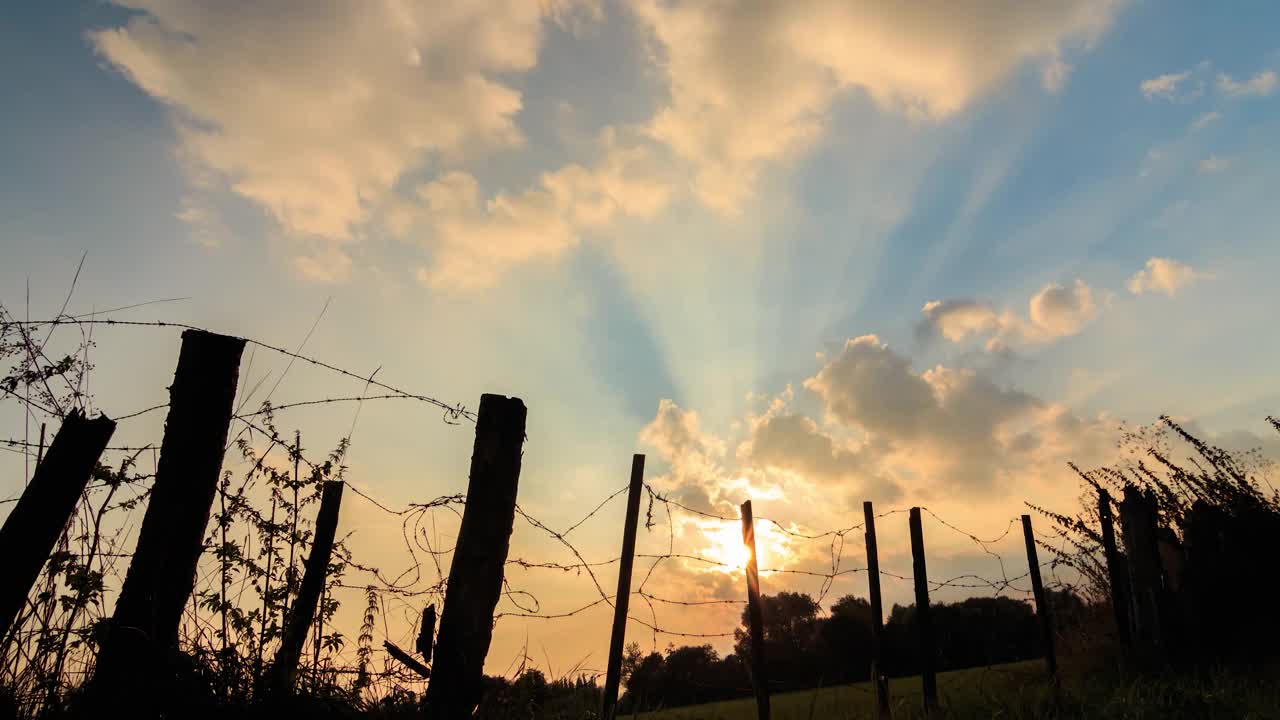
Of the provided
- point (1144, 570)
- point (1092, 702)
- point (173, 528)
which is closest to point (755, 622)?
point (1092, 702)

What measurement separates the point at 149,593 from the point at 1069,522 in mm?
11979

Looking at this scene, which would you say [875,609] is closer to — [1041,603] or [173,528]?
[1041,603]

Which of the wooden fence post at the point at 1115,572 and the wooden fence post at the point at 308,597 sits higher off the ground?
the wooden fence post at the point at 1115,572

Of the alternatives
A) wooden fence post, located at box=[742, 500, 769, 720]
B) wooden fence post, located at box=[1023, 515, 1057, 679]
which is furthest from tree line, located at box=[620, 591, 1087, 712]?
wooden fence post, located at box=[742, 500, 769, 720]

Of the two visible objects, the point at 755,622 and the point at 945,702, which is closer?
the point at 755,622

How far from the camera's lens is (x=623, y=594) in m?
6.11

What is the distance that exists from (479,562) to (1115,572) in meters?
10.1

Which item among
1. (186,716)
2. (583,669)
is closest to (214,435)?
(186,716)

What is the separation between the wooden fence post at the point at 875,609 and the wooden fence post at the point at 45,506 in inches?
235

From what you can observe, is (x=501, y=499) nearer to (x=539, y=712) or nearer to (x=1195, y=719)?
(x=539, y=712)

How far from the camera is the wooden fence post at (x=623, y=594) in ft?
18.6

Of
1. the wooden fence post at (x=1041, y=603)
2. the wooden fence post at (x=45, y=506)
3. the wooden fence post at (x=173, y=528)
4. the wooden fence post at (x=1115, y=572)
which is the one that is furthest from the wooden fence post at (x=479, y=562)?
the wooden fence post at (x=1115, y=572)

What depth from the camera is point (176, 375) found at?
13.6ft

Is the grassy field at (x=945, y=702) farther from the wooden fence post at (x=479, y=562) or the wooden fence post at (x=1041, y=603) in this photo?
the wooden fence post at (x=479, y=562)
